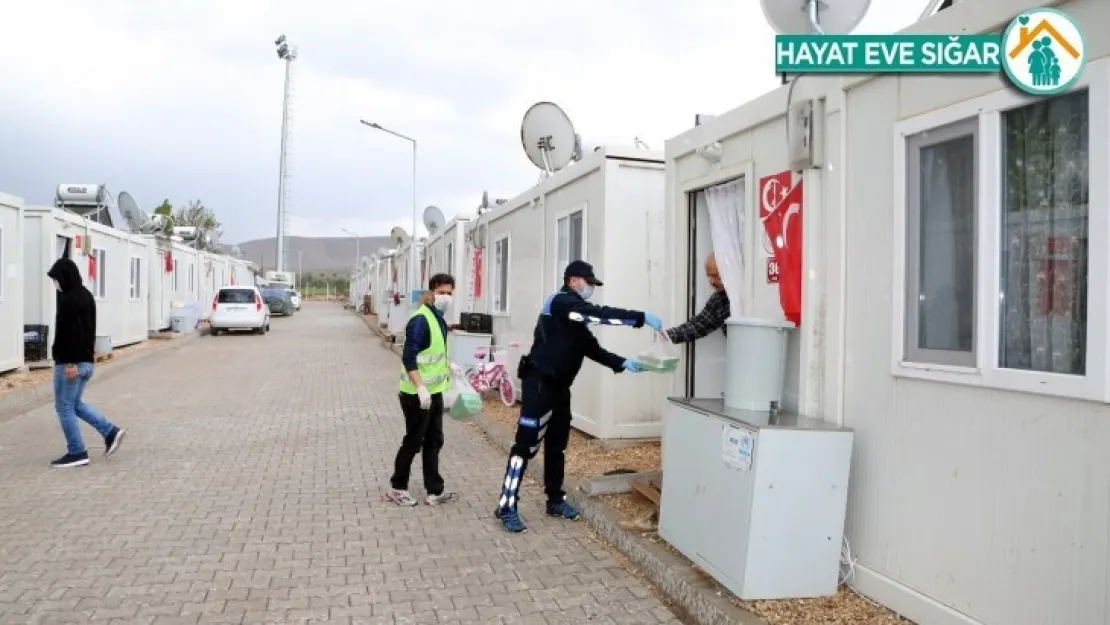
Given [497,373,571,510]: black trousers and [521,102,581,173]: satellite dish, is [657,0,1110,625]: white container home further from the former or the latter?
[521,102,581,173]: satellite dish

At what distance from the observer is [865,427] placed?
404 centimetres

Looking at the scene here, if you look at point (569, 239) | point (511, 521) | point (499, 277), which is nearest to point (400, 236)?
point (499, 277)

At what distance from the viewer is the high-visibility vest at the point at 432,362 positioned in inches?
237

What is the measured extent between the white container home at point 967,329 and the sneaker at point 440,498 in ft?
9.61

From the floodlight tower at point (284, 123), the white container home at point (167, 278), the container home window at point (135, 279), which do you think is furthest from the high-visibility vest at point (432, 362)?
the floodlight tower at point (284, 123)

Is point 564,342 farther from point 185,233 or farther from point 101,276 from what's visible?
point 185,233

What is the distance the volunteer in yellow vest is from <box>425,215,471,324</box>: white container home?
317 inches

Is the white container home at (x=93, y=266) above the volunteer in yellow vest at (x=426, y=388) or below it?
above

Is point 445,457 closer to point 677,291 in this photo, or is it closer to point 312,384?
point 677,291

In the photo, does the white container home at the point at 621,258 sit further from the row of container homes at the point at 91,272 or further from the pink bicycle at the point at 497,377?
the row of container homes at the point at 91,272

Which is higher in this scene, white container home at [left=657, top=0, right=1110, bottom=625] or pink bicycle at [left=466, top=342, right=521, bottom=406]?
white container home at [left=657, top=0, right=1110, bottom=625]

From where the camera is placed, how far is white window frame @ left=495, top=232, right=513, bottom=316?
11.3 meters

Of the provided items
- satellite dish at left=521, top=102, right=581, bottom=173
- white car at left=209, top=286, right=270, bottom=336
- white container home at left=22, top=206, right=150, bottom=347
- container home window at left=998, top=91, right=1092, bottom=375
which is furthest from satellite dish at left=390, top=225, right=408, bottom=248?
container home window at left=998, top=91, right=1092, bottom=375

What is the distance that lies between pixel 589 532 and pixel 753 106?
3.00 m
